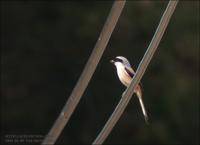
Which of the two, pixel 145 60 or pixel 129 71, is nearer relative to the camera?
pixel 145 60

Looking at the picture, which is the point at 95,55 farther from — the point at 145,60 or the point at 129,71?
the point at 129,71

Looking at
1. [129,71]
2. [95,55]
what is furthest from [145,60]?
[129,71]

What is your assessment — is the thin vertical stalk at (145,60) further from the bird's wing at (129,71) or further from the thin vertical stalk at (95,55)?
the bird's wing at (129,71)

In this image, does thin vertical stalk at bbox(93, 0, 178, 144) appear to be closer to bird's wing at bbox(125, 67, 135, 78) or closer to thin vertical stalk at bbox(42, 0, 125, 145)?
thin vertical stalk at bbox(42, 0, 125, 145)

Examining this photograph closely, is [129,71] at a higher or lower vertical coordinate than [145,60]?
lower

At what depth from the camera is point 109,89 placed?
6.63 meters

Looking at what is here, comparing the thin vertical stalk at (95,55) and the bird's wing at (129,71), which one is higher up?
the thin vertical stalk at (95,55)

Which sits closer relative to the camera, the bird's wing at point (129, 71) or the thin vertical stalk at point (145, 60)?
the thin vertical stalk at point (145, 60)

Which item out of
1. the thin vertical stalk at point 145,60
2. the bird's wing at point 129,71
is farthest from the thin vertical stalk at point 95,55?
the bird's wing at point 129,71

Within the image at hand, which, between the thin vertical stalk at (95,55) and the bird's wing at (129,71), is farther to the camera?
the bird's wing at (129,71)

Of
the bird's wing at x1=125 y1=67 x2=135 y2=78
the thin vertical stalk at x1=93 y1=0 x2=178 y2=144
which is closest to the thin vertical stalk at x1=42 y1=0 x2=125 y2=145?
the thin vertical stalk at x1=93 y1=0 x2=178 y2=144

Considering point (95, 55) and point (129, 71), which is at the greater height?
point (95, 55)

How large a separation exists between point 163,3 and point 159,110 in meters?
1.40

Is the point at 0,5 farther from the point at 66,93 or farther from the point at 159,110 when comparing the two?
the point at 159,110
